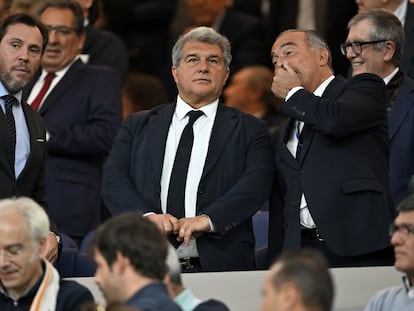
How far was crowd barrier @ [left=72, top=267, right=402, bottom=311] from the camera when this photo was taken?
6.75m

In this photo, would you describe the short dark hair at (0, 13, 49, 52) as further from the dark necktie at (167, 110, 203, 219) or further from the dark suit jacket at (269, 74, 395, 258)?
the dark suit jacket at (269, 74, 395, 258)

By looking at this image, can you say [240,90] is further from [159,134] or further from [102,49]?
[159,134]

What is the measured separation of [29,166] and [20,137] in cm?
15

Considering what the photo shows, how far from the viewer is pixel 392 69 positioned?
7.74 m

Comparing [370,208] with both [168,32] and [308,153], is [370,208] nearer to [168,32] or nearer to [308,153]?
[308,153]

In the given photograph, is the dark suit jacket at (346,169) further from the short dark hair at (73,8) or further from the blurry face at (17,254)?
the short dark hair at (73,8)

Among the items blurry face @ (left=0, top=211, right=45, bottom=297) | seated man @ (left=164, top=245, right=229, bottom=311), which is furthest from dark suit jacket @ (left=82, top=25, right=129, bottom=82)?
seated man @ (left=164, top=245, right=229, bottom=311)

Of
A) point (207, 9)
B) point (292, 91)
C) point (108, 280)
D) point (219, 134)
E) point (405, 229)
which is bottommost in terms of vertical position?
point (108, 280)

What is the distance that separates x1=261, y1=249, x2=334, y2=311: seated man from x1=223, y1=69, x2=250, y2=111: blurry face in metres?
5.37

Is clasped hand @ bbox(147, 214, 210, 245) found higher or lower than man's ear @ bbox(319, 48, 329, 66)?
lower

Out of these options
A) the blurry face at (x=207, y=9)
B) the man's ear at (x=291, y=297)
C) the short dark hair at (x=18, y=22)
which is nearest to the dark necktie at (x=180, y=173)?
the short dark hair at (x=18, y=22)

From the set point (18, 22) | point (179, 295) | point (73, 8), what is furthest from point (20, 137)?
point (179, 295)

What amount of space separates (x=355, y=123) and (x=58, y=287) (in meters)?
1.63

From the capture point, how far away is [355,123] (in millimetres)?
6922
